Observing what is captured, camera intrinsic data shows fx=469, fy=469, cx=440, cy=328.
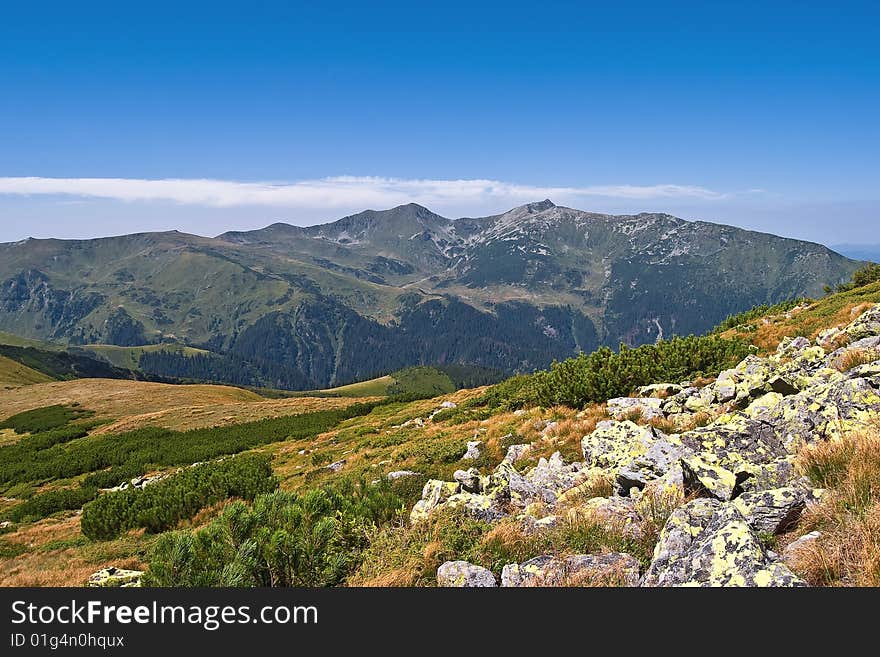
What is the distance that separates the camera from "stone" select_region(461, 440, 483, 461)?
1602 centimetres

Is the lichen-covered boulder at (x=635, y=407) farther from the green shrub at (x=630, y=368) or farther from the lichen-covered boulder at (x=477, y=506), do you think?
the lichen-covered boulder at (x=477, y=506)

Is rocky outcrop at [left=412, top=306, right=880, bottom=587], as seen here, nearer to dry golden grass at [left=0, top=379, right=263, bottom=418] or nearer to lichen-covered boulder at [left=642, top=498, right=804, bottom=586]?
lichen-covered boulder at [left=642, top=498, right=804, bottom=586]

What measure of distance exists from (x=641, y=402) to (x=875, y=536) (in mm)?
10562

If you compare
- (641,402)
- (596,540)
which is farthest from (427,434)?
(596,540)

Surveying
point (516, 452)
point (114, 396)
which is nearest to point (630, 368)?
point (516, 452)

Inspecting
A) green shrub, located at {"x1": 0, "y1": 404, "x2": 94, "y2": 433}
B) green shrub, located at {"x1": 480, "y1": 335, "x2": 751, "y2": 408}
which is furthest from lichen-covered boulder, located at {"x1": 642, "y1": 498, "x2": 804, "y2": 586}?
green shrub, located at {"x1": 0, "y1": 404, "x2": 94, "y2": 433}

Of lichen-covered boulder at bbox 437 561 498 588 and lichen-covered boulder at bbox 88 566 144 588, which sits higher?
lichen-covered boulder at bbox 437 561 498 588

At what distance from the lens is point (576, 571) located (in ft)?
21.5

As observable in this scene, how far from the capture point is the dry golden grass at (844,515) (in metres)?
5.31

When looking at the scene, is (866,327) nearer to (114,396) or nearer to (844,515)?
(844,515)

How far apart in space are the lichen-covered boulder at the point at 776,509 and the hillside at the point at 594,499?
28 mm

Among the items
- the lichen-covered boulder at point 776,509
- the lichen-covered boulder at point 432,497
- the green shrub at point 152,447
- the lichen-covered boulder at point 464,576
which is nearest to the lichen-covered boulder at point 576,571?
the lichen-covered boulder at point 464,576

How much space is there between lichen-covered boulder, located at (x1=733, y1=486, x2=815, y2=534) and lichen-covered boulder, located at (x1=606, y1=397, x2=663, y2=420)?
7.15 meters

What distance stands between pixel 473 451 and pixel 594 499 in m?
7.40
